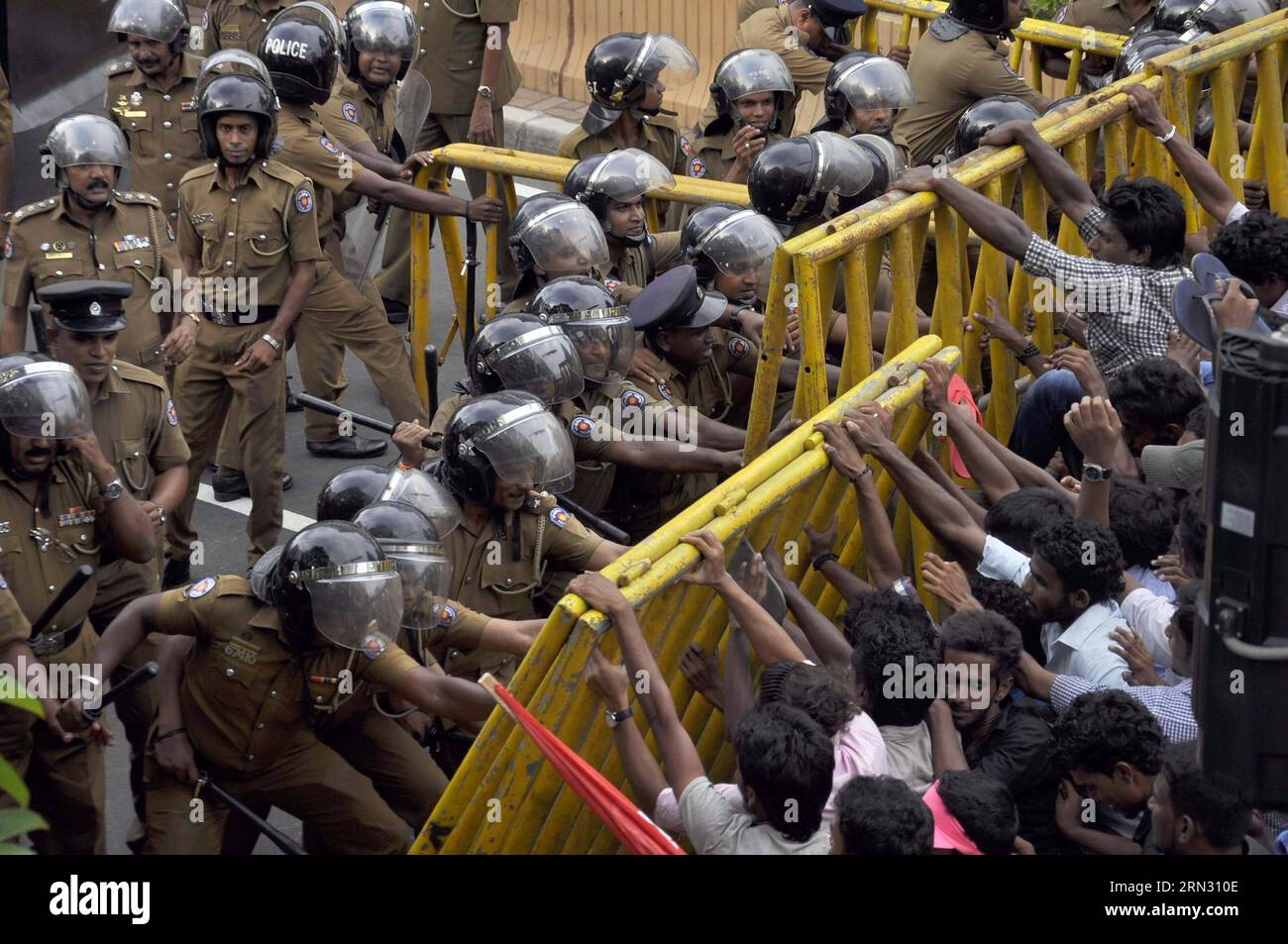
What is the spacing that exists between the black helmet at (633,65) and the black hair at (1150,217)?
104 inches

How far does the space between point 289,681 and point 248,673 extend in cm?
11

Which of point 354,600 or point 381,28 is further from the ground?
point 381,28

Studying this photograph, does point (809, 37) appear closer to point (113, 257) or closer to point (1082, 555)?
point (113, 257)

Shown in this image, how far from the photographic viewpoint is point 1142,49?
808 cm

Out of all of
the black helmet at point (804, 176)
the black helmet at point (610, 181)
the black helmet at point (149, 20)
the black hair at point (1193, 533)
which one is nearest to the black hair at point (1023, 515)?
the black hair at point (1193, 533)

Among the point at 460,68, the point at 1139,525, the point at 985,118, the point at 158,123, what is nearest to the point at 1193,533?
the point at 1139,525

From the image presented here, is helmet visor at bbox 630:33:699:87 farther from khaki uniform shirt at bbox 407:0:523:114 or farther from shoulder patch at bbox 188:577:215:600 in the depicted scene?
shoulder patch at bbox 188:577:215:600

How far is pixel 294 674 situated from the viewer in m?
4.86

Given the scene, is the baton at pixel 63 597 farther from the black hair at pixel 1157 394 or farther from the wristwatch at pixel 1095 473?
the black hair at pixel 1157 394

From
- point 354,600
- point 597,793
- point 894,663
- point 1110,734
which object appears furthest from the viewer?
point 354,600

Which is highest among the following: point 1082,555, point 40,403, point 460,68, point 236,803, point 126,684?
point 460,68

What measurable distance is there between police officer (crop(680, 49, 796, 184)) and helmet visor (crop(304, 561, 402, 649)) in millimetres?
4237

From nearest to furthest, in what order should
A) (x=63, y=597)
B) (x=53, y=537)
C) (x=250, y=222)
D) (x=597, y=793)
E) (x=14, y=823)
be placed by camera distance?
(x=14, y=823), (x=597, y=793), (x=63, y=597), (x=53, y=537), (x=250, y=222)
